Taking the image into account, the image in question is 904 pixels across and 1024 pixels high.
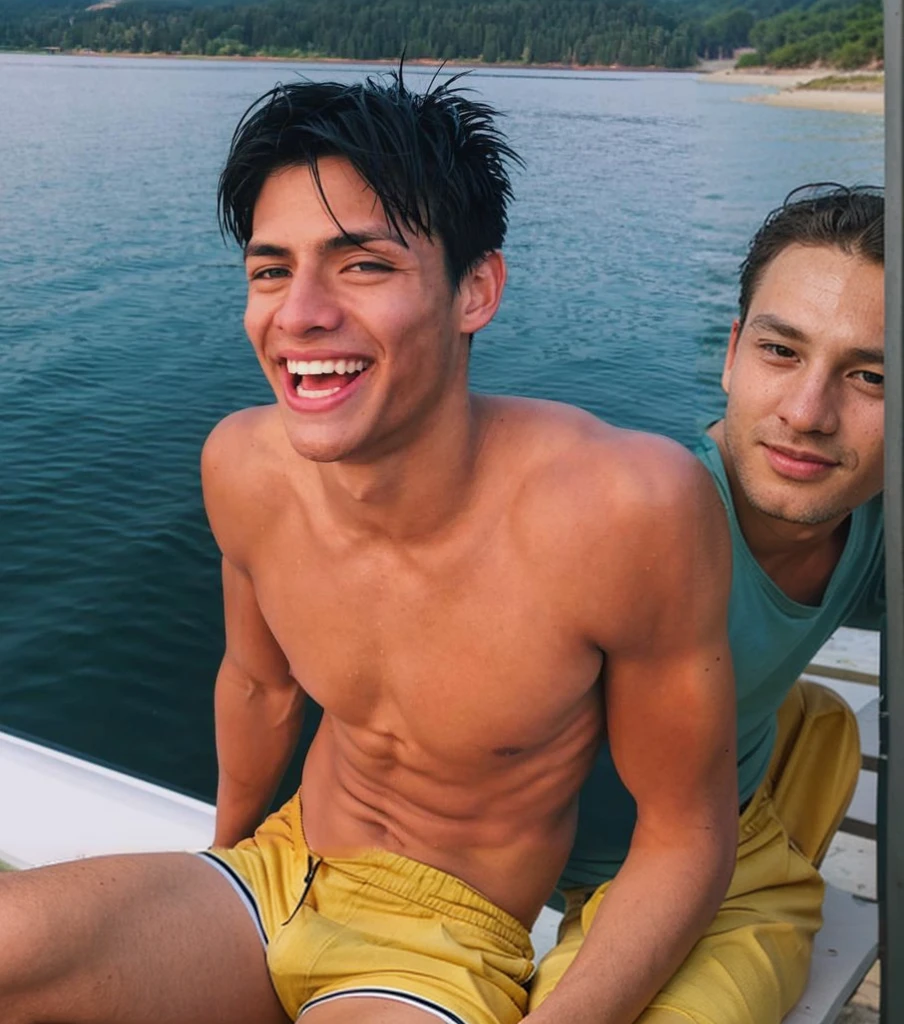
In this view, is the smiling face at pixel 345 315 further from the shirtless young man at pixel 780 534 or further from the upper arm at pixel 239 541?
the shirtless young man at pixel 780 534

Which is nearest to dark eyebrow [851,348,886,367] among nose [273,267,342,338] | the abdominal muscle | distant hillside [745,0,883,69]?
the abdominal muscle

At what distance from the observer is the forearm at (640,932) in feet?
5.22

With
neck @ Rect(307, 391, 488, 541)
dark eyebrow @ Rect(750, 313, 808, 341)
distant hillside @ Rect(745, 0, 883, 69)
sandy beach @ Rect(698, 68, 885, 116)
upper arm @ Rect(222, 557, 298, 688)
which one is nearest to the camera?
neck @ Rect(307, 391, 488, 541)

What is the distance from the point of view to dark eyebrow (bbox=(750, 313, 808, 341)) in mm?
1810

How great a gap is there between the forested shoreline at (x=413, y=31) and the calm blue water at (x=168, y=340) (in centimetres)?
1532

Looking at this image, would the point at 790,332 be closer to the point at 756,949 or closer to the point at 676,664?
the point at 676,664

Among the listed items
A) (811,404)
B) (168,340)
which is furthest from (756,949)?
(168,340)

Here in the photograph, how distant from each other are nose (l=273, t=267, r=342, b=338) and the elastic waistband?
81 cm

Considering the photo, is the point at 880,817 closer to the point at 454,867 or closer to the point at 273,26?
the point at 454,867

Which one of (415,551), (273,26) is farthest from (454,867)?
(273,26)

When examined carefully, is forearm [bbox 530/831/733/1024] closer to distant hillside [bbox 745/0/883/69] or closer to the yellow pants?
the yellow pants

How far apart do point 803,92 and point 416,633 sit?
2355 inches

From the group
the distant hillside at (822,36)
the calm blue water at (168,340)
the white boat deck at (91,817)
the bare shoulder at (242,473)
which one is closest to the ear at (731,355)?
the bare shoulder at (242,473)

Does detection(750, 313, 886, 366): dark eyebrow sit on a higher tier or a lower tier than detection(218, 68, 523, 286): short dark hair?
lower
